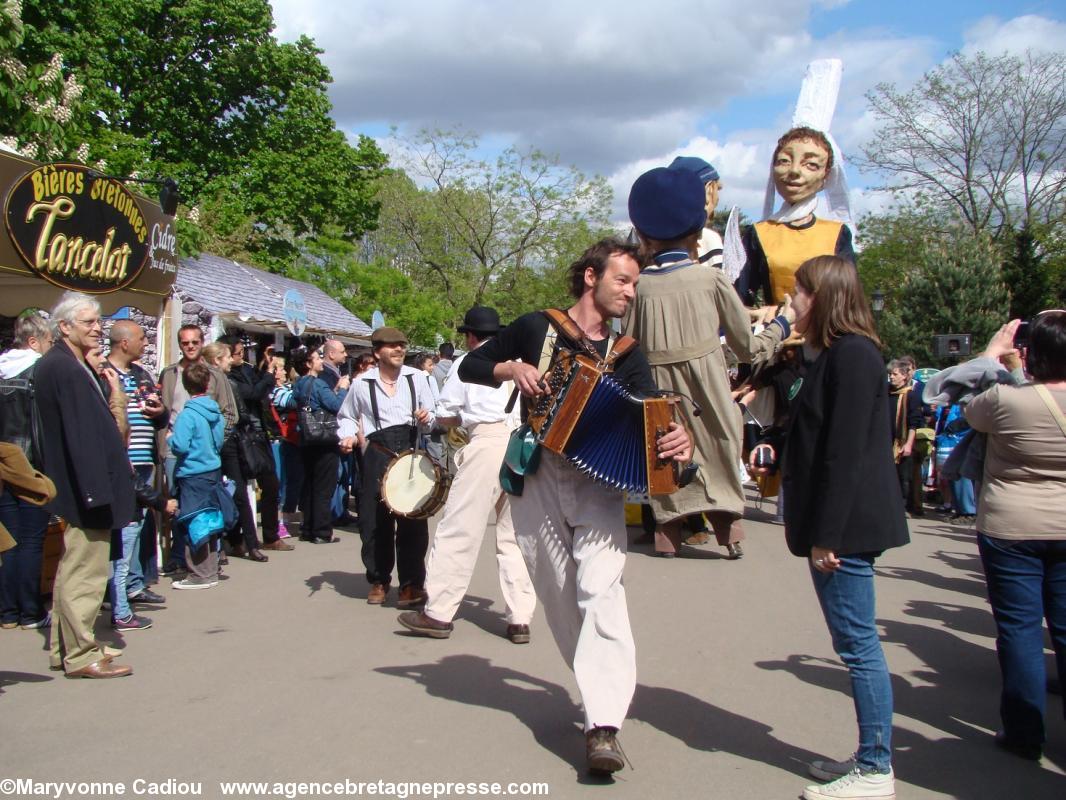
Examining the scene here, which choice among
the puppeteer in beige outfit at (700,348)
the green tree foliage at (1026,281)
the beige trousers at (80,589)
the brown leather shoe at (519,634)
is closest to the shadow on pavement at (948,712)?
the brown leather shoe at (519,634)

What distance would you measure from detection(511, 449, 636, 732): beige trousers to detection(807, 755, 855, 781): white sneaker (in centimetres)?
77

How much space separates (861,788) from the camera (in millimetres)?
3461

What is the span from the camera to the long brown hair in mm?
3572

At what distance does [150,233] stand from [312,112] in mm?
25094

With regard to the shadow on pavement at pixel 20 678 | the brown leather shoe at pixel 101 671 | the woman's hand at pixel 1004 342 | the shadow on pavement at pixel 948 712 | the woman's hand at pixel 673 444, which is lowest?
the shadow on pavement at pixel 20 678

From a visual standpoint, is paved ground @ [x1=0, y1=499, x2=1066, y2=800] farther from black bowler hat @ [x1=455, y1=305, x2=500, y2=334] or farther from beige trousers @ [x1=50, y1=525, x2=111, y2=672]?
black bowler hat @ [x1=455, y1=305, x2=500, y2=334]

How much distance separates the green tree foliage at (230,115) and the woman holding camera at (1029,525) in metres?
27.3

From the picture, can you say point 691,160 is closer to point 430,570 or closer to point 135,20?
point 430,570

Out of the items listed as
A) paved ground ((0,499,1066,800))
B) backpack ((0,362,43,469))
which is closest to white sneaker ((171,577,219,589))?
paved ground ((0,499,1066,800))

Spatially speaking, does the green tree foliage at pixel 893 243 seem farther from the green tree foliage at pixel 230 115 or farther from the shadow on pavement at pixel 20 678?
the shadow on pavement at pixel 20 678

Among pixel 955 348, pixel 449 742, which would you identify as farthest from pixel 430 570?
pixel 955 348

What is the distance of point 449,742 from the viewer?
4109 mm

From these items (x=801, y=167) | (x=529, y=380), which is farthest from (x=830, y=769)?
(x=801, y=167)

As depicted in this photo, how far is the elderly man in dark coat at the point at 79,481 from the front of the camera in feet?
16.3
